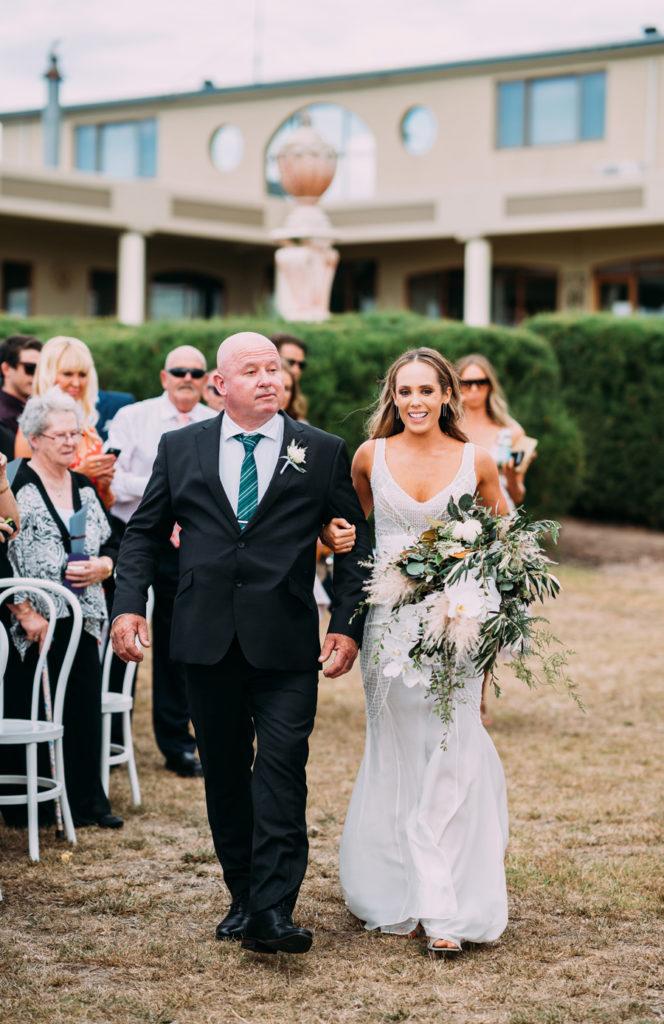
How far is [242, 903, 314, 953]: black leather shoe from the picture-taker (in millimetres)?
4316

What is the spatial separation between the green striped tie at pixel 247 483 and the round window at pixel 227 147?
99.2ft

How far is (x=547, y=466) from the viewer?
50.2ft

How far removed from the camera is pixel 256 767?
14.9 feet

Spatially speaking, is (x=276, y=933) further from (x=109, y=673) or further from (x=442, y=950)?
(x=109, y=673)

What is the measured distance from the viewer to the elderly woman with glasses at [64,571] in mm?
6023

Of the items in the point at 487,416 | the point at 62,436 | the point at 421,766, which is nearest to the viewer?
the point at 421,766

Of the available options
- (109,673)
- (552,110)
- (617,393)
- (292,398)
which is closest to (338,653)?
(109,673)

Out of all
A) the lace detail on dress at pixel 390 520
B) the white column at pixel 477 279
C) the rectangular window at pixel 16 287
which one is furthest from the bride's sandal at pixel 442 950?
the rectangular window at pixel 16 287

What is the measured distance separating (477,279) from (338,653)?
2546 cm

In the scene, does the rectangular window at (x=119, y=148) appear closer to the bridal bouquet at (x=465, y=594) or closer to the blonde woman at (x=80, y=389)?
the blonde woman at (x=80, y=389)

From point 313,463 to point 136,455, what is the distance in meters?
2.87

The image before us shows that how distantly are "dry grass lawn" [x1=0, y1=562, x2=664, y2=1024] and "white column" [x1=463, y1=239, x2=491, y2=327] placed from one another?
877 inches

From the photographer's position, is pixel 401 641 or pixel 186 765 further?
pixel 186 765

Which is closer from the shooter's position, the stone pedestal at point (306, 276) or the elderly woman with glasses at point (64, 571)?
the elderly woman with glasses at point (64, 571)
